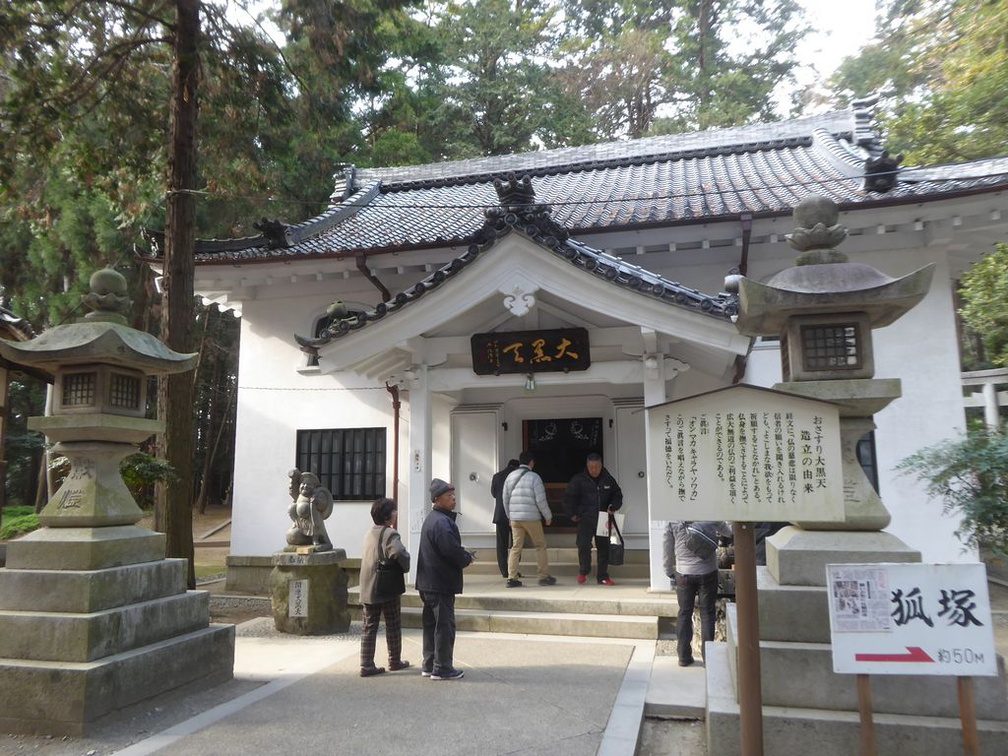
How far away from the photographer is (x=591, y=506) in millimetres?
9531

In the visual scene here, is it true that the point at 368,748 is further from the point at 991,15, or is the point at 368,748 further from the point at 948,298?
the point at 991,15

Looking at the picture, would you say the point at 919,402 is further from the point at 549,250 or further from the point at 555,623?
the point at 555,623

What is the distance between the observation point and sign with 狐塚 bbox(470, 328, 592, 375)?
9.23 metres

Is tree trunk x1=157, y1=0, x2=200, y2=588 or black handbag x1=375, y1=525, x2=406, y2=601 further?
tree trunk x1=157, y1=0, x2=200, y2=588

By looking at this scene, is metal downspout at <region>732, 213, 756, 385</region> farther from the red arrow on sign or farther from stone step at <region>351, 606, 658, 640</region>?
the red arrow on sign

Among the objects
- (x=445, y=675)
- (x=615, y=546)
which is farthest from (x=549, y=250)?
(x=445, y=675)

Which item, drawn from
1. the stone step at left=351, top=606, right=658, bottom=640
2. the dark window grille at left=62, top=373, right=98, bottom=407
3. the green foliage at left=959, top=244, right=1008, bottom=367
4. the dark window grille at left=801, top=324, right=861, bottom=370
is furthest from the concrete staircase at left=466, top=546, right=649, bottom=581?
the green foliage at left=959, top=244, right=1008, bottom=367

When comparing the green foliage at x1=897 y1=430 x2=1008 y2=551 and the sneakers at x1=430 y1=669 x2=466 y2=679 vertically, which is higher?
the green foliage at x1=897 y1=430 x2=1008 y2=551

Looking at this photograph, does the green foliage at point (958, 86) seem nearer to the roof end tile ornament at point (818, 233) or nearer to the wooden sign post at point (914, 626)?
the roof end tile ornament at point (818, 233)

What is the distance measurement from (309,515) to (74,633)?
3.61 meters

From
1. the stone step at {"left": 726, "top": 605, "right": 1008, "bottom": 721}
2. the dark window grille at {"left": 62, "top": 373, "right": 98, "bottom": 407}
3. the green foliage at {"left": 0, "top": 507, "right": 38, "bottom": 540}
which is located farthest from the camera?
the green foliage at {"left": 0, "top": 507, "right": 38, "bottom": 540}

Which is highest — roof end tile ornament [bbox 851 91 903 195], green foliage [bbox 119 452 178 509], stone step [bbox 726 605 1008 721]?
roof end tile ornament [bbox 851 91 903 195]

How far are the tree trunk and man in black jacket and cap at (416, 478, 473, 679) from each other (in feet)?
15.0

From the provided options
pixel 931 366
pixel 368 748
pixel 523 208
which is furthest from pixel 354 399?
pixel 931 366
